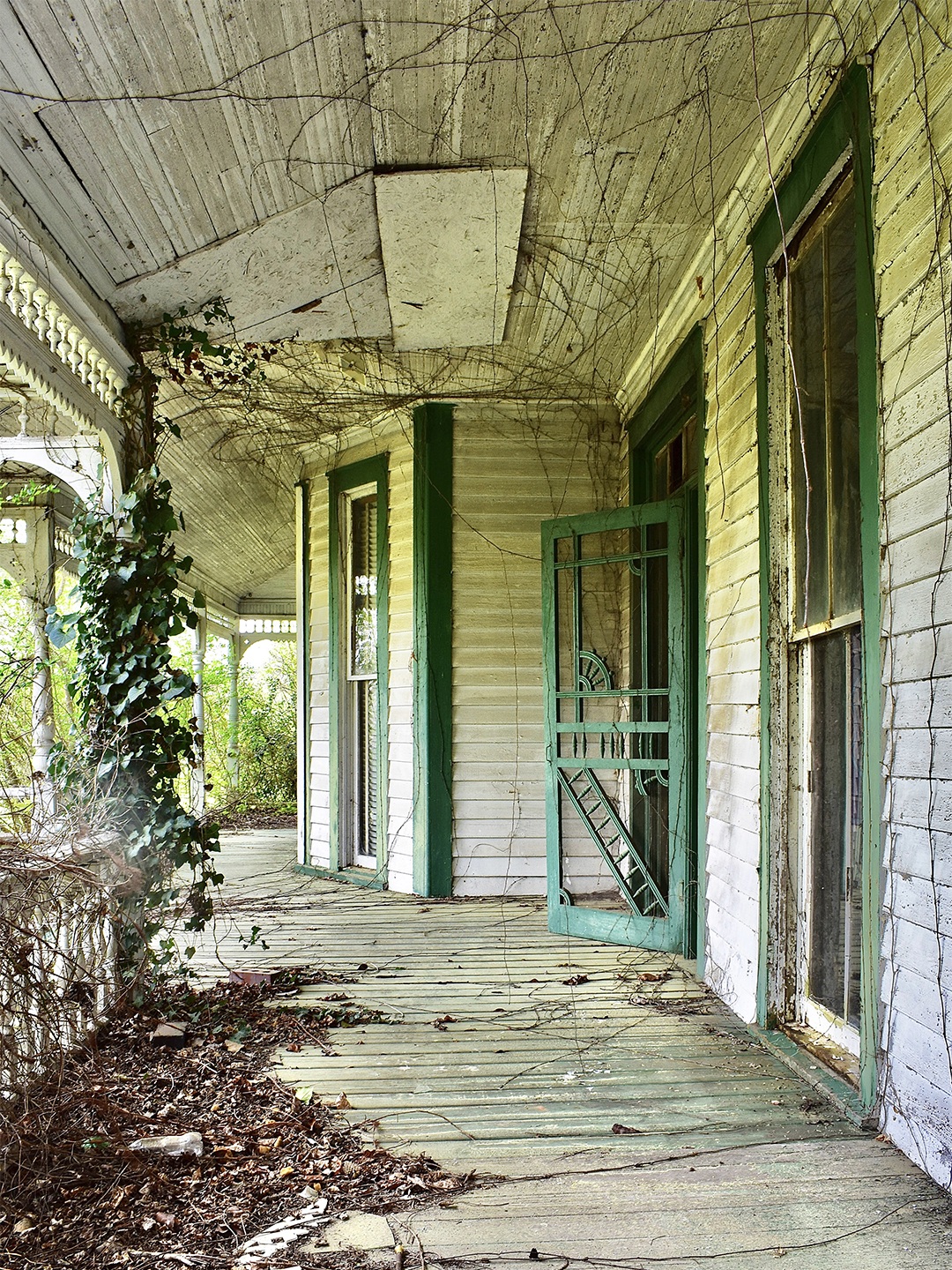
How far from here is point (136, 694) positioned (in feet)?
11.6

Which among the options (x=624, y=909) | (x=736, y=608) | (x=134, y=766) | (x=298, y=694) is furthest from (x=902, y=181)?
(x=298, y=694)

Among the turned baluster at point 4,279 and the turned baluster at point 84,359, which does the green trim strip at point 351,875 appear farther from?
the turned baluster at point 4,279

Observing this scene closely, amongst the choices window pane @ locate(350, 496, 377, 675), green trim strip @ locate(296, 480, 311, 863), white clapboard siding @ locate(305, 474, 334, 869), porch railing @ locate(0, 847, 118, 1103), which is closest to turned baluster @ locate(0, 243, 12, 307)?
porch railing @ locate(0, 847, 118, 1103)

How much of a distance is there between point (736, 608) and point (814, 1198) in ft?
6.72

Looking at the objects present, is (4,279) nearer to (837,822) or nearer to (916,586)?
(916,586)

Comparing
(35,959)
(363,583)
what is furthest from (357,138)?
(363,583)

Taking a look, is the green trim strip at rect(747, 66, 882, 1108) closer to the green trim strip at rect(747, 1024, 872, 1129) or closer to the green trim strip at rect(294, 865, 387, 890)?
the green trim strip at rect(747, 1024, 872, 1129)

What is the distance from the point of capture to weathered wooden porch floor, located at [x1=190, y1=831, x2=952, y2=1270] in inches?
80.1

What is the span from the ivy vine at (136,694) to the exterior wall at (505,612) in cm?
245

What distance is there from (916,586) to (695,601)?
223cm

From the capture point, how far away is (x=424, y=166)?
135 inches

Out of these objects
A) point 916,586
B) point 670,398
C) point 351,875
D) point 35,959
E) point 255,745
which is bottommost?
point 351,875

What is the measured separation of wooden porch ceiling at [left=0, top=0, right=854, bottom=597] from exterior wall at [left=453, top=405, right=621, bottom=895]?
61.4 inches

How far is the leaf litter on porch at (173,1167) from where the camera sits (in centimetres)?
206
